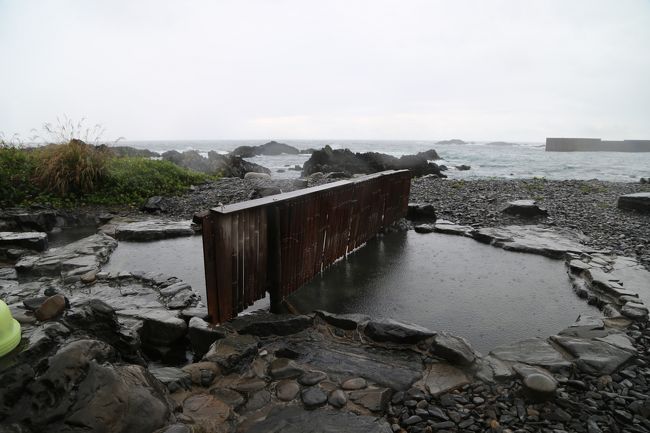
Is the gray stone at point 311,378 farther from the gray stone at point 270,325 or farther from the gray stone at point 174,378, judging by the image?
the gray stone at point 174,378

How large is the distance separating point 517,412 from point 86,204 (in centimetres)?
1182

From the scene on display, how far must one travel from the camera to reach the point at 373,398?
2.87m

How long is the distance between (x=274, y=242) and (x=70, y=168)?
33.2ft

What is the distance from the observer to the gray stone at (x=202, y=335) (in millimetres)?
3602

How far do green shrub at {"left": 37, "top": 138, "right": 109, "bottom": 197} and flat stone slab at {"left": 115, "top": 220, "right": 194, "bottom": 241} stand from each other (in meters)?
3.62

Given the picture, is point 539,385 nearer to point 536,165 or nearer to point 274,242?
point 274,242

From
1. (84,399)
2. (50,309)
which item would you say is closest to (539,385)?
(84,399)

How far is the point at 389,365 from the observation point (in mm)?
3338

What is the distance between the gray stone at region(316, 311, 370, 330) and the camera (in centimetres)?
401

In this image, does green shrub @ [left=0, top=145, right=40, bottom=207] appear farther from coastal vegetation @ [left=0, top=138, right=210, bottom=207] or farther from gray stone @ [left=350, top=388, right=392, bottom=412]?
gray stone @ [left=350, top=388, right=392, bottom=412]

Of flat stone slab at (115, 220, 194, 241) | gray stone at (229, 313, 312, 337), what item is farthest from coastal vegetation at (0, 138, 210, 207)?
gray stone at (229, 313, 312, 337)

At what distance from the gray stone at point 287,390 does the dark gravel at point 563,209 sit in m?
6.46

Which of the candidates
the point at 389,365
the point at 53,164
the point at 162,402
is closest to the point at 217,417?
the point at 162,402

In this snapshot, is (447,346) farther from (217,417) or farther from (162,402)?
(162,402)
